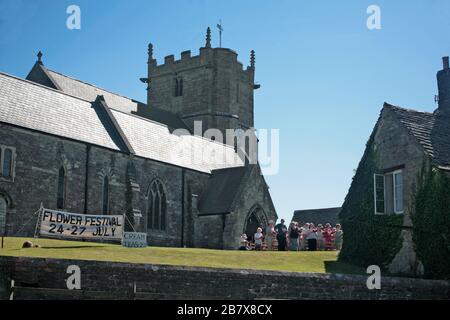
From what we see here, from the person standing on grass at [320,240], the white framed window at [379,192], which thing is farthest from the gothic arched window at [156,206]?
the white framed window at [379,192]

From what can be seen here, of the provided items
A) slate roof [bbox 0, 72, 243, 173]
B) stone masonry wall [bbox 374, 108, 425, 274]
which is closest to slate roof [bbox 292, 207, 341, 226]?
slate roof [bbox 0, 72, 243, 173]

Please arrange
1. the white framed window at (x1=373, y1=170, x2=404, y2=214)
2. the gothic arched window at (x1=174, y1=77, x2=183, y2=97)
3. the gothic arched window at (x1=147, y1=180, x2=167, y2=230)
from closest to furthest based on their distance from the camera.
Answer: the white framed window at (x1=373, y1=170, x2=404, y2=214)
the gothic arched window at (x1=147, y1=180, x2=167, y2=230)
the gothic arched window at (x1=174, y1=77, x2=183, y2=97)

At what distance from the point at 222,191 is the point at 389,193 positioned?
16294 mm

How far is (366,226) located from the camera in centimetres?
2606

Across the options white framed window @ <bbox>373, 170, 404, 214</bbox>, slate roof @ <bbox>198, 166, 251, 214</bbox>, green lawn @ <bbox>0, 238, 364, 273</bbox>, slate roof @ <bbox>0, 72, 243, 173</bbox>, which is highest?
slate roof @ <bbox>0, 72, 243, 173</bbox>

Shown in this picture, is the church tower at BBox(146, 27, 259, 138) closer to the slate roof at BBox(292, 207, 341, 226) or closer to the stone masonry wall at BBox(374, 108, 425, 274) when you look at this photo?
the slate roof at BBox(292, 207, 341, 226)

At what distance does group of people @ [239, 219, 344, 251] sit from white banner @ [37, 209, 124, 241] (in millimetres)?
7652

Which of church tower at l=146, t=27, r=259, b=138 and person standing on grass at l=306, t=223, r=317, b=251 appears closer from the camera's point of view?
person standing on grass at l=306, t=223, r=317, b=251

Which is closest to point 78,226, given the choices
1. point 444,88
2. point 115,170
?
point 115,170

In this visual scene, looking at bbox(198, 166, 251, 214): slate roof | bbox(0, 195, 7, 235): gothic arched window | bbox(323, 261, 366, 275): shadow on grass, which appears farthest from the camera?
bbox(198, 166, 251, 214): slate roof

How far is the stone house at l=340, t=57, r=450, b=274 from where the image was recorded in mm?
24406

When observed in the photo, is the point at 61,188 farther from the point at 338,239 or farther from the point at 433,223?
the point at 433,223

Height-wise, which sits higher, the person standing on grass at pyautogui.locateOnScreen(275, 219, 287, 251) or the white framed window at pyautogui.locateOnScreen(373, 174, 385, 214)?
the white framed window at pyautogui.locateOnScreen(373, 174, 385, 214)
